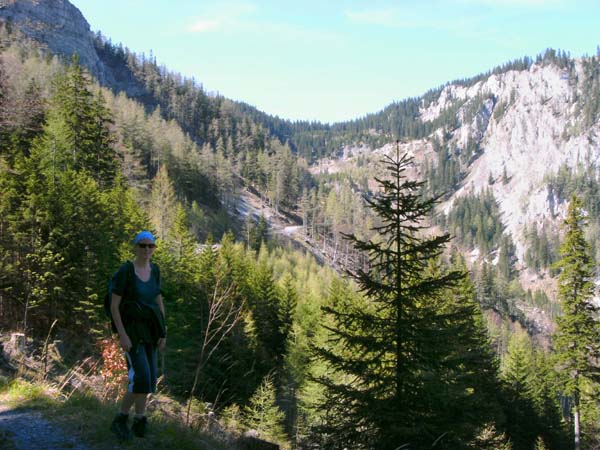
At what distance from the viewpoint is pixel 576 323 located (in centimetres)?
2050

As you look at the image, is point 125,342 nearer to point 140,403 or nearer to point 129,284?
point 129,284

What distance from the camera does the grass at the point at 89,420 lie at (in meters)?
4.61

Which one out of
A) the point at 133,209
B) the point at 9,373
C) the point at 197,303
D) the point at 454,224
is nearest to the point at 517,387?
the point at 197,303

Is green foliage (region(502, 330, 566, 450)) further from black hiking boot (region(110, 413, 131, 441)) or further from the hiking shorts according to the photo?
the hiking shorts

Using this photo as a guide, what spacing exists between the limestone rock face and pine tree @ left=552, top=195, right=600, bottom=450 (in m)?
137

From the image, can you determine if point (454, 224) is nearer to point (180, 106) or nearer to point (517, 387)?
point (180, 106)

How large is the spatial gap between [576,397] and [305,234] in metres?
79.9

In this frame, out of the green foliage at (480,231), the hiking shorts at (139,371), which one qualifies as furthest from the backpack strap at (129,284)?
the green foliage at (480,231)

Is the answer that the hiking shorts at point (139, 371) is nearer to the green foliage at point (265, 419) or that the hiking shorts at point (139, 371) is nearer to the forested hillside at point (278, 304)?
the forested hillside at point (278, 304)

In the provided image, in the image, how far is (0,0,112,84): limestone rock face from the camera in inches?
4852

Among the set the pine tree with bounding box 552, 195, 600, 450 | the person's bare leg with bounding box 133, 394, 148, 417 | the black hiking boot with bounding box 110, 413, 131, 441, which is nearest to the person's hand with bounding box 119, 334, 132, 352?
the person's bare leg with bounding box 133, 394, 148, 417

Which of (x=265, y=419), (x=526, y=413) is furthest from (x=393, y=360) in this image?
(x=526, y=413)

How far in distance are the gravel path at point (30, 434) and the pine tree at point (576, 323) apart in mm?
22018

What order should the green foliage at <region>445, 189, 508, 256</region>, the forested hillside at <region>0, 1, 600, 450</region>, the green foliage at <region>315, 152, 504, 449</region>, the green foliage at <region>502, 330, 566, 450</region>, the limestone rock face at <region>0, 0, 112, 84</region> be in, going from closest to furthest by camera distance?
the green foliage at <region>315, 152, 504, 449</region>
the forested hillside at <region>0, 1, 600, 450</region>
the green foliage at <region>502, 330, 566, 450</region>
the limestone rock face at <region>0, 0, 112, 84</region>
the green foliage at <region>445, 189, 508, 256</region>
